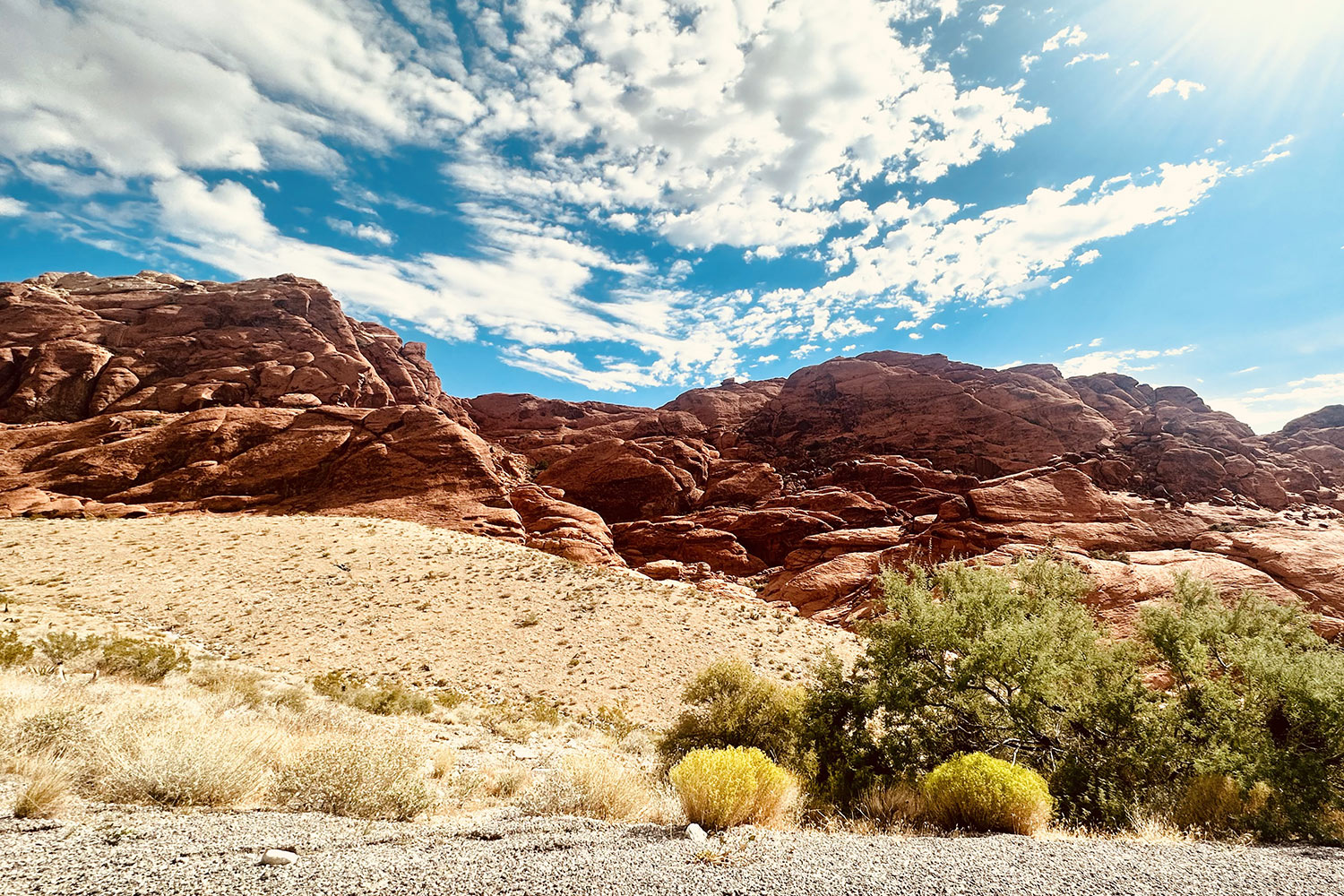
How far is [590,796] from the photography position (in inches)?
249

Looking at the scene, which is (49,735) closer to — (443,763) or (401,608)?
(443,763)

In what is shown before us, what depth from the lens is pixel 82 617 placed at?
16.1 metres

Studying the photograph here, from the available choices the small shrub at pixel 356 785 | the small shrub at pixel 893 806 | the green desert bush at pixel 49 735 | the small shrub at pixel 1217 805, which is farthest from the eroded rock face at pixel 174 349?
the small shrub at pixel 1217 805

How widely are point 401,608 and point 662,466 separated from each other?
33.5 meters

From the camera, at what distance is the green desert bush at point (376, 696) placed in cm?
1180

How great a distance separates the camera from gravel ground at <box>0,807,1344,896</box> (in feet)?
12.8

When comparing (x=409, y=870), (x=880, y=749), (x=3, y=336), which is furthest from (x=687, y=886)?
(x=3, y=336)

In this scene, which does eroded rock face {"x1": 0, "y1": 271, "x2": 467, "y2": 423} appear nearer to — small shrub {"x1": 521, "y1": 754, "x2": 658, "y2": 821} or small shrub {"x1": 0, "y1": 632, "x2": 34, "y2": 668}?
small shrub {"x1": 0, "y1": 632, "x2": 34, "y2": 668}

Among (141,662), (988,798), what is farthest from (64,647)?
(988,798)

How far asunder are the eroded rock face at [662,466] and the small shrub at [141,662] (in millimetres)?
19772

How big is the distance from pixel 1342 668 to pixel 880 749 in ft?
22.1

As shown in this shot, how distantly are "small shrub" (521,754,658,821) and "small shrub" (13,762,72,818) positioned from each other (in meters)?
4.31

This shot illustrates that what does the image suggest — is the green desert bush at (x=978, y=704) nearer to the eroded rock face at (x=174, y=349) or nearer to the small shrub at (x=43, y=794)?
the small shrub at (x=43, y=794)

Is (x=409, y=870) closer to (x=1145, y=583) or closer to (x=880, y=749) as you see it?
(x=880, y=749)
